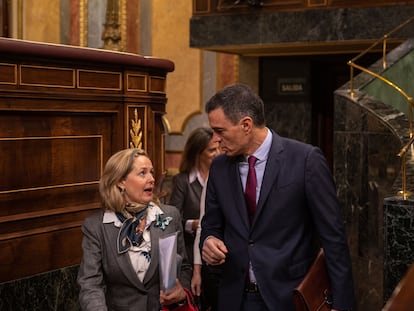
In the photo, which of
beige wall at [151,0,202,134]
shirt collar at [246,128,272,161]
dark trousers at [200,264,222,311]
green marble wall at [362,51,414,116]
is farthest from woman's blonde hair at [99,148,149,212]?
beige wall at [151,0,202,134]

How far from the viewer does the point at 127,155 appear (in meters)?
3.52

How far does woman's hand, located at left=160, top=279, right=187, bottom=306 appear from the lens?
317 cm

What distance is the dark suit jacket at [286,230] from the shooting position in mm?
2900

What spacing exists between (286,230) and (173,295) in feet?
→ 1.96

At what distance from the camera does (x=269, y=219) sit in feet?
9.69

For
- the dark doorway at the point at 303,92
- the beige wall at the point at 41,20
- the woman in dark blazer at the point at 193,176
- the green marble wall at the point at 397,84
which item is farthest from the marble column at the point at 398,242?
the beige wall at the point at 41,20

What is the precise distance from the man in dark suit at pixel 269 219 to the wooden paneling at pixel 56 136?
4.75ft

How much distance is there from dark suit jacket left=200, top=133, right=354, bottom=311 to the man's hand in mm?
114

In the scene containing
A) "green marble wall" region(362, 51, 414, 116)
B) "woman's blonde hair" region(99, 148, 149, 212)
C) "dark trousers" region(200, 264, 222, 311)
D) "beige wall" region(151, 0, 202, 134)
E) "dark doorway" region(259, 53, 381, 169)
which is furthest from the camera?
"beige wall" region(151, 0, 202, 134)

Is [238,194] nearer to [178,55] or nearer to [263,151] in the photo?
[263,151]

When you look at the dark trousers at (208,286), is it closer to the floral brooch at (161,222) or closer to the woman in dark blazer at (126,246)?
the woman in dark blazer at (126,246)

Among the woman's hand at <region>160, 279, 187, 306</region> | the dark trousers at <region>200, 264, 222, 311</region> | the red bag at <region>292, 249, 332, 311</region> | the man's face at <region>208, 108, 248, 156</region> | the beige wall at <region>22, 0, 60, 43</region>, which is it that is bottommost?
the dark trousers at <region>200, 264, 222, 311</region>

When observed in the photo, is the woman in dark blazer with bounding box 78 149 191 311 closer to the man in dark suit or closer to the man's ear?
the man in dark suit

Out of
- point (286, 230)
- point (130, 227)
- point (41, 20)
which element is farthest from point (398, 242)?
point (41, 20)
